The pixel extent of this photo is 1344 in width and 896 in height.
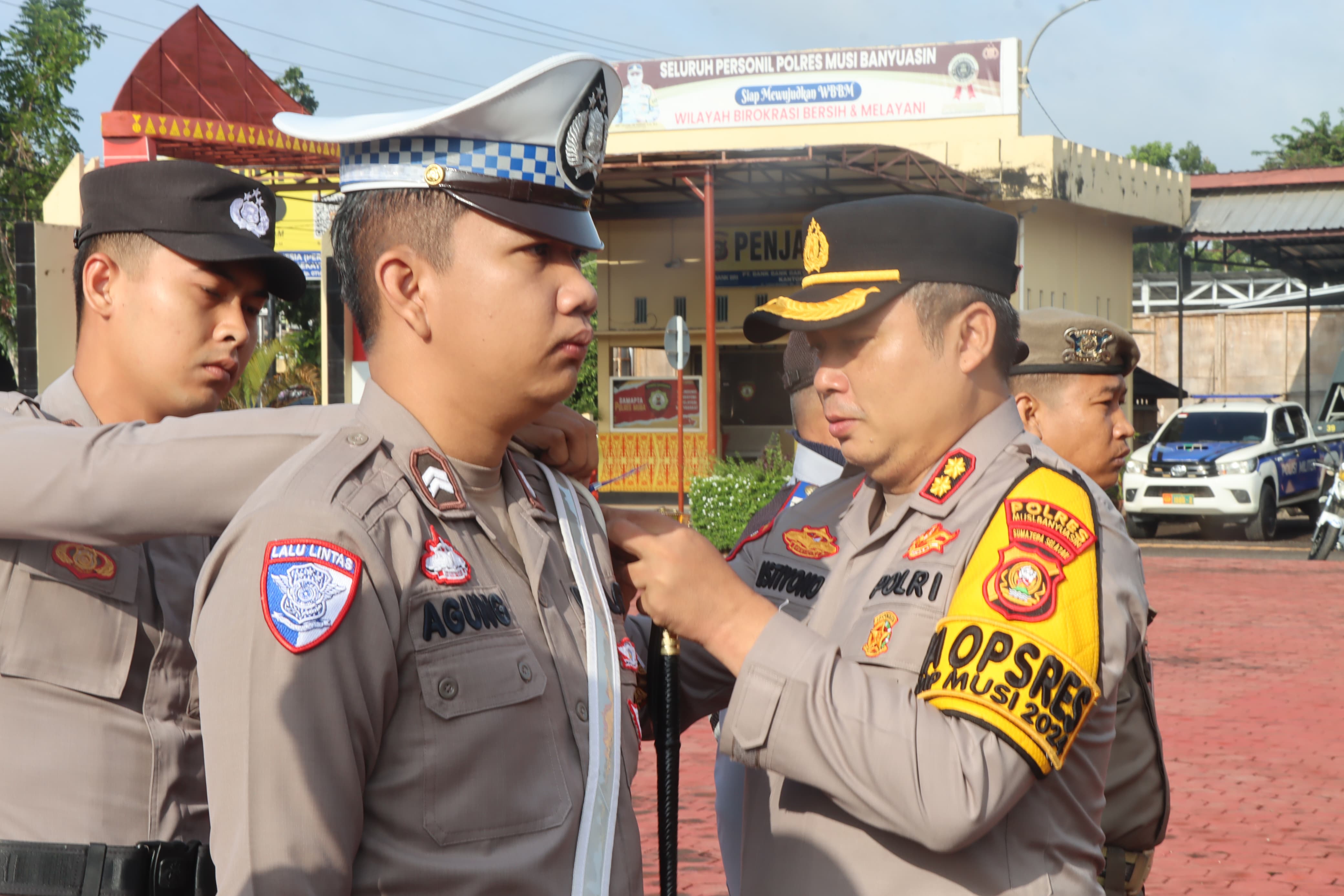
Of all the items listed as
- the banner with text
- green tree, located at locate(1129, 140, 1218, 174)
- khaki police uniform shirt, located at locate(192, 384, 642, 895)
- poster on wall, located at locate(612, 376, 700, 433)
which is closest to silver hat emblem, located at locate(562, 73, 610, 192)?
khaki police uniform shirt, located at locate(192, 384, 642, 895)

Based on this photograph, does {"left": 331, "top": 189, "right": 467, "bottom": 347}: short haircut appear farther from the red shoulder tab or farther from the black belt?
the red shoulder tab

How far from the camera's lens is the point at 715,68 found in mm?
24828

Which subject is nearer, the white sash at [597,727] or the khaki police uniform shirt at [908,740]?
the white sash at [597,727]

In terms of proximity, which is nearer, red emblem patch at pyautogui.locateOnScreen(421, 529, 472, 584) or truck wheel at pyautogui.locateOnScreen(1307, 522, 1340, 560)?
red emblem patch at pyautogui.locateOnScreen(421, 529, 472, 584)

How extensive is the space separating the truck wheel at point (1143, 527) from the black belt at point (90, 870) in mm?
18711

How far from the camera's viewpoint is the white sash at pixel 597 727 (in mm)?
1732

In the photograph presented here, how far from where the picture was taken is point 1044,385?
363cm

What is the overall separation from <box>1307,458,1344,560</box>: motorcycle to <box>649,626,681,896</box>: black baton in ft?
53.5

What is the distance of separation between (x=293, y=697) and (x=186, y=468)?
0.51 metres

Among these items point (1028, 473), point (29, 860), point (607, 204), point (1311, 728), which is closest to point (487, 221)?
point (1028, 473)

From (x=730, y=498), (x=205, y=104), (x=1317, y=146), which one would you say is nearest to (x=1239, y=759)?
(x=730, y=498)

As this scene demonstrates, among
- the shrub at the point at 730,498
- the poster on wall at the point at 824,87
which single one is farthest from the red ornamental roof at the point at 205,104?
the shrub at the point at 730,498

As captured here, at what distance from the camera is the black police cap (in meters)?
2.54

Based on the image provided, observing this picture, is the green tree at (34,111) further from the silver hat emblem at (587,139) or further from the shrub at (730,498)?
the silver hat emblem at (587,139)
